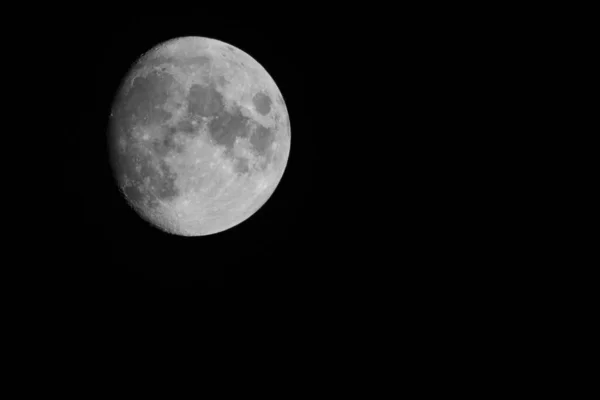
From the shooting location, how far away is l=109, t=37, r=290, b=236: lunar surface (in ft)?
12.6

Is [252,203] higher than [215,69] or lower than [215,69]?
lower

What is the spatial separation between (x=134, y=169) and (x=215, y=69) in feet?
4.14

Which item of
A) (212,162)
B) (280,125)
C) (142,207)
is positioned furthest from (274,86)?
(142,207)

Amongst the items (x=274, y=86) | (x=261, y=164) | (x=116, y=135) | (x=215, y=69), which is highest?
(x=274, y=86)

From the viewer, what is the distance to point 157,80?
3.95 meters

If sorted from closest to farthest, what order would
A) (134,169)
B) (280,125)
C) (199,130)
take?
1. (199,130)
2. (134,169)
3. (280,125)

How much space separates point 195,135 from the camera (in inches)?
150

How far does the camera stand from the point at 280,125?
174 inches

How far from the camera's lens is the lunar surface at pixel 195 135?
385cm

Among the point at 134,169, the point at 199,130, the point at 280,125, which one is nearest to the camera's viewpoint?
the point at 199,130

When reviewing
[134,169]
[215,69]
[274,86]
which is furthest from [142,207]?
[274,86]

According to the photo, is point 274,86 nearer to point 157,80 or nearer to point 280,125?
point 280,125

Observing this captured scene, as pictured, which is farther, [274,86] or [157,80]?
[274,86]

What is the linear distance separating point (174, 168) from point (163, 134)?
1.07ft
